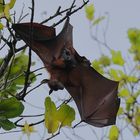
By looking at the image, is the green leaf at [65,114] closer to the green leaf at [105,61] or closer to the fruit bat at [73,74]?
the fruit bat at [73,74]

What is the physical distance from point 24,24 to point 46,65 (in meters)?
0.17

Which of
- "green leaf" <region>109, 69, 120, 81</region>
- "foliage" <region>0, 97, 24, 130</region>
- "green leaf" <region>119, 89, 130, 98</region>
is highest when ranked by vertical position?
"foliage" <region>0, 97, 24, 130</region>

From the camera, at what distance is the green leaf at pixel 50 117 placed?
55.6 inches

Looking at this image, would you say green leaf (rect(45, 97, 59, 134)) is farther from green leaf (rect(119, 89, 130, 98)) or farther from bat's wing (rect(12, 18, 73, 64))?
green leaf (rect(119, 89, 130, 98))

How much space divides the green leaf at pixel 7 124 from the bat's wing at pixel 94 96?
270mm

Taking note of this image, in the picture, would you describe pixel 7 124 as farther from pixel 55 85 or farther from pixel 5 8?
pixel 5 8

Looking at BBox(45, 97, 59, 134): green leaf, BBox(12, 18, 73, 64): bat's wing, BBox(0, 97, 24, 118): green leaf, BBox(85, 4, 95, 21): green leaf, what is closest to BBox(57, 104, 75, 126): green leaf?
BBox(45, 97, 59, 134): green leaf

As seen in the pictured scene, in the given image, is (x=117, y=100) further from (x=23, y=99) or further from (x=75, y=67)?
(x=23, y=99)

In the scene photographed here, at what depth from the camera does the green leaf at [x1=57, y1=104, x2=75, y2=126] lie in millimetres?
1430

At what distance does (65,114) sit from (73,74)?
0.75ft

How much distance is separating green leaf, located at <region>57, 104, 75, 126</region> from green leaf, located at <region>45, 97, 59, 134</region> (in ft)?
0.06

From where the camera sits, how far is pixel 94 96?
1.85 meters

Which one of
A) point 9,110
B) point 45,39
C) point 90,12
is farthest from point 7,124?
point 90,12

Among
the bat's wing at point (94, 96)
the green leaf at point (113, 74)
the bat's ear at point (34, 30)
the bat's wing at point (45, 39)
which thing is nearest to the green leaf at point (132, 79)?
the green leaf at point (113, 74)
